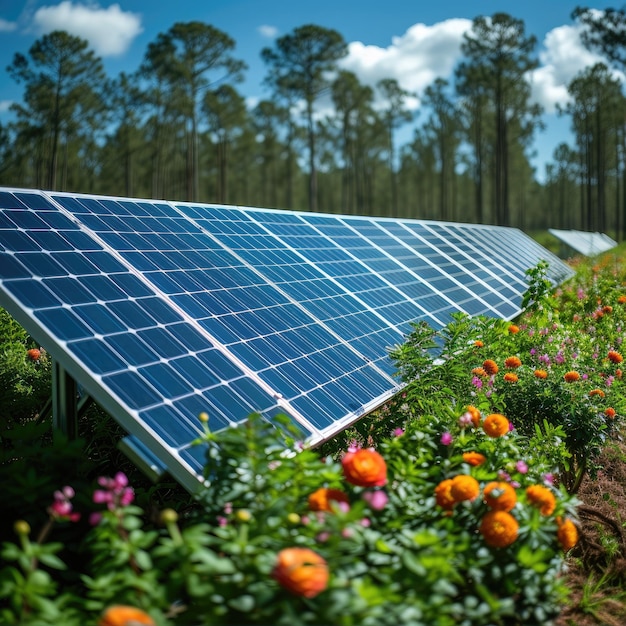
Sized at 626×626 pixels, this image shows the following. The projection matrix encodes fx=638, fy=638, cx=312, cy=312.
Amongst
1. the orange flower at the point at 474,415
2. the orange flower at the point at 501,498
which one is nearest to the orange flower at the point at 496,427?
the orange flower at the point at 474,415

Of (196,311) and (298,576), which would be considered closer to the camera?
(298,576)

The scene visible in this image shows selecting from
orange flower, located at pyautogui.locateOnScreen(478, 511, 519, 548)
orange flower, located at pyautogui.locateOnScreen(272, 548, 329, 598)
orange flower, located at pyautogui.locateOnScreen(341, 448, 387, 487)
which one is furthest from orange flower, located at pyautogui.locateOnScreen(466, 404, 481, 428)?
orange flower, located at pyautogui.locateOnScreen(272, 548, 329, 598)

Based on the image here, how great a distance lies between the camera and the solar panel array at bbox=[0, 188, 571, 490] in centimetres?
357

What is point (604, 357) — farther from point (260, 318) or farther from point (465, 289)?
point (260, 318)

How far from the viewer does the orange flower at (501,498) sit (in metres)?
3.02

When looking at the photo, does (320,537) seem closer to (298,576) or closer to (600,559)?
(298,576)

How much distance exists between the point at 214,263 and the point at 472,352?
253 centimetres

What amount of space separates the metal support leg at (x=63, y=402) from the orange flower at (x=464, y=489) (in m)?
2.36

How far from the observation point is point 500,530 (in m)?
2.92

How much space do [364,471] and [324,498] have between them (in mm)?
216

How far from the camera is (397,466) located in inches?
132

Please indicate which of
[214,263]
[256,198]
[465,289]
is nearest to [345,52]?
[256,198]

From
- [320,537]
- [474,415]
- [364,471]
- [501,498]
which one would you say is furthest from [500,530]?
[474,415]

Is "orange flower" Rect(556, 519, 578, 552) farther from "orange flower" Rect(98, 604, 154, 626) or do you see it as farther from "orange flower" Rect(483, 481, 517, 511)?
"orange flower" Rect(98, 604, 154, 626)
